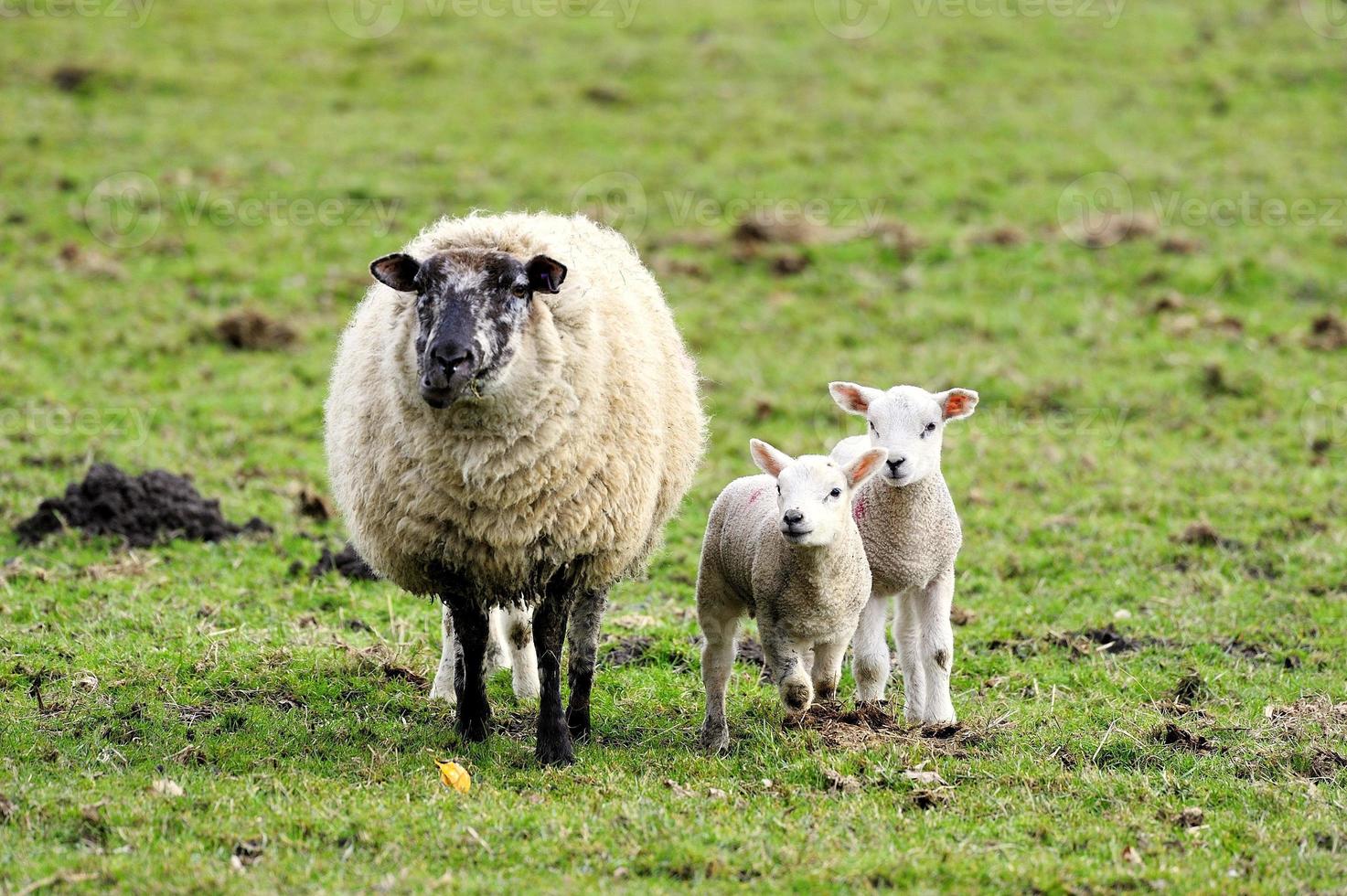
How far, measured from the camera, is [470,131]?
71.8 ft

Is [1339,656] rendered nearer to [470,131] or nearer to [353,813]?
[353,813]

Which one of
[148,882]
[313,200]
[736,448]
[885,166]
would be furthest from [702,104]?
[148,882]

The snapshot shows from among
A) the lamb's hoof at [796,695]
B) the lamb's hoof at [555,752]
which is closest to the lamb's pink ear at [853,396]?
the lamb's hoof at [796,695]

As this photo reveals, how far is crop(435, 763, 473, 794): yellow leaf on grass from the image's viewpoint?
6371 mm

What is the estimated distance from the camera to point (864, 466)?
22.9ft

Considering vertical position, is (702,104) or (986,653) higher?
(702,104)

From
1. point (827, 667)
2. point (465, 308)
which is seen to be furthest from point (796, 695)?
point (465, 308)

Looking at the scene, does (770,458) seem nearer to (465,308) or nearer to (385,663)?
(465,308)

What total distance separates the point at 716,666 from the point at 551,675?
88 cm

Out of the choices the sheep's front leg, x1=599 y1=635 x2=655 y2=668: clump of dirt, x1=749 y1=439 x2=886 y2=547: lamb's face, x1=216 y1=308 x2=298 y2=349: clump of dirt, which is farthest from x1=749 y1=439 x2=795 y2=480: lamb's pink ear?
x1=216 y1=308 x2=298 y2=349: clump of dirt

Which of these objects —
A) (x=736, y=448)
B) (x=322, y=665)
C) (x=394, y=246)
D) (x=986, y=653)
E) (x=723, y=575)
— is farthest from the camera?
(x=394, y=246)

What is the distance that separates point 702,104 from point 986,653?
52.0 ft

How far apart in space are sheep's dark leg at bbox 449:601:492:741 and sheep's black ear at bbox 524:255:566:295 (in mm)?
1639

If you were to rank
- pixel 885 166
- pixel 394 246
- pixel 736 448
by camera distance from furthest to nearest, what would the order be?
pixel 885 166
pixel 394 246
pixel 736 448
